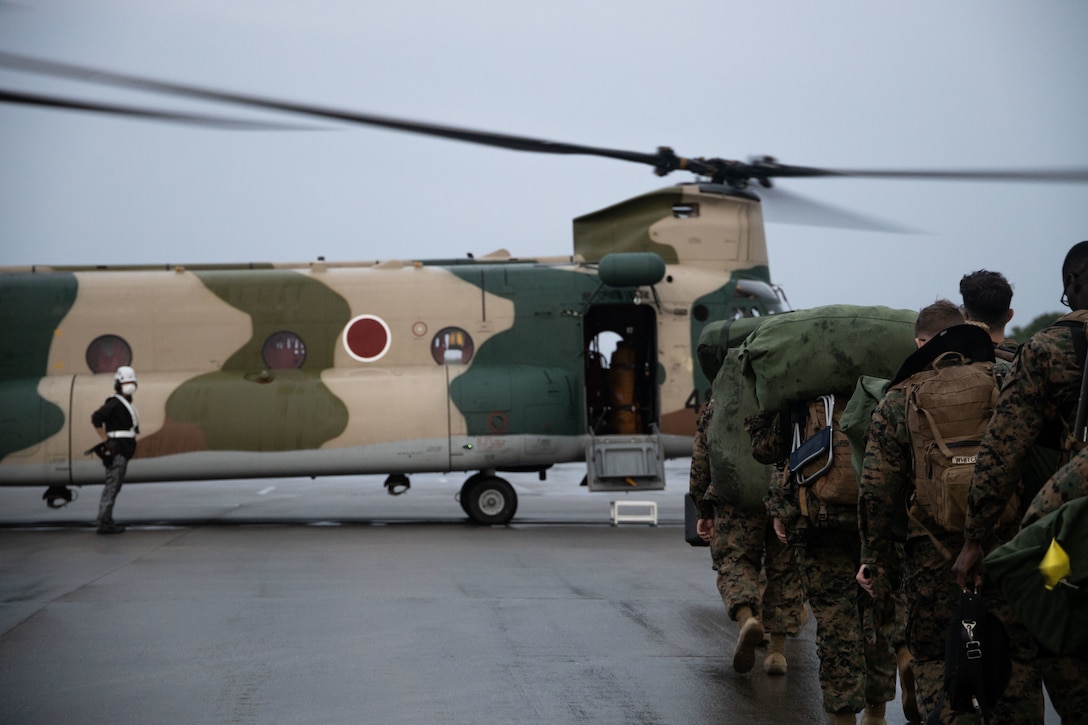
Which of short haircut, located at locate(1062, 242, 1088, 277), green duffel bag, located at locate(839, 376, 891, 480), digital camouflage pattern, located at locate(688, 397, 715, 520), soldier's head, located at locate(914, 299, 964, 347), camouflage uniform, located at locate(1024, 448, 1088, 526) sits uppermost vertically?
short haircut, located at locate(1062, 242, 1088, 277)

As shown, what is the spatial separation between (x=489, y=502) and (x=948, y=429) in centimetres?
1122

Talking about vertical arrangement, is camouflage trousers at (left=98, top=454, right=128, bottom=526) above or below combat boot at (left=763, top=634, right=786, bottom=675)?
above

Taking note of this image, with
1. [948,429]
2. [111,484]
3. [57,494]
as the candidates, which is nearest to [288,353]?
[111,484]

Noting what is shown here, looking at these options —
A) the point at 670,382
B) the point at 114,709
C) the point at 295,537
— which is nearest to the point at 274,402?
the point at 295,537

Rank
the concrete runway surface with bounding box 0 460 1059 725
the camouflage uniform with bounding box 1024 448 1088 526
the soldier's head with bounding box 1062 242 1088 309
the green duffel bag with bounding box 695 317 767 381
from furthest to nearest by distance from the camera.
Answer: the green duffel bag with bounding box 695 317 767 381, the concrete runway surface with bounding box 0 460 1059 725, the soldier's head with bounding box 1062 242 1088 309, the camouflage uniform with bounding box 1024 448 1088 526

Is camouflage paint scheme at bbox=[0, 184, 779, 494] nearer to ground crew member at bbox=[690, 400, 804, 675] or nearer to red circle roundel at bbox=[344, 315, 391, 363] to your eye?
red circle roundel at bbox=[344, 315, 391, 363]

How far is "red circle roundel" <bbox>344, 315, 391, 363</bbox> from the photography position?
15.4 m

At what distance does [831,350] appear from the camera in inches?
225

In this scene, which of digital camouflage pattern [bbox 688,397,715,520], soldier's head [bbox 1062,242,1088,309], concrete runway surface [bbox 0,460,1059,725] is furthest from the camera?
digital camouflage pattern [bbox 688,397,715,520]

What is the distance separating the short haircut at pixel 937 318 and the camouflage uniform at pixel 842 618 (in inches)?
39.9

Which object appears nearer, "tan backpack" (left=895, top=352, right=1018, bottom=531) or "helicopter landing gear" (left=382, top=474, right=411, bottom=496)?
"tan backpack" (left=895, top=352, right=1018, bottom=531)

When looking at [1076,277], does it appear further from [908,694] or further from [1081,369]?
[908,694]

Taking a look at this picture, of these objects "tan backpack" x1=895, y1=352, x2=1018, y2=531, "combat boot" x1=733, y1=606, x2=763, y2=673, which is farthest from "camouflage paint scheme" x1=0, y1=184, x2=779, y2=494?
"tan backpack" x1=895, y1=352, x2=1018, y2=531

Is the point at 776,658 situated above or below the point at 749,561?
below
